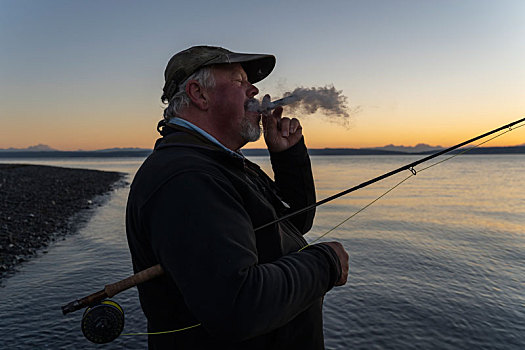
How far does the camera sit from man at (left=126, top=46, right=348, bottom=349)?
176cm

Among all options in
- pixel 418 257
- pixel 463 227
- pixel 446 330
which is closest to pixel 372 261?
pixel 418 257

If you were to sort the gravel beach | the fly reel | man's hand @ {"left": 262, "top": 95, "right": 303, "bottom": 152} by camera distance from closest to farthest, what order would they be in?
1. the fly reel
2. man's hand @ {"left": 262, "top": 95, "right": 303, "bottom": 152}
3. the gravel beach

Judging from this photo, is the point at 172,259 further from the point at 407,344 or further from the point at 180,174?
the point at 407,344

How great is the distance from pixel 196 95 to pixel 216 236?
3.94 feet

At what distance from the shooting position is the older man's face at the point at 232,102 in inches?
105

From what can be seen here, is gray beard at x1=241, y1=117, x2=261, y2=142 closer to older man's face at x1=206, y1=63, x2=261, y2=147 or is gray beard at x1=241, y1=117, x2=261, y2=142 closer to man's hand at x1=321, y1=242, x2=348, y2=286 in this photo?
older man's face at x1=206, y1=63, x2=261, y2=147

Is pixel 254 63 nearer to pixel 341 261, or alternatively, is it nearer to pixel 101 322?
pixel 341 261

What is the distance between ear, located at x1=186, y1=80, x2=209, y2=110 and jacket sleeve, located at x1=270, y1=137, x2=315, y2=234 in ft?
3.57

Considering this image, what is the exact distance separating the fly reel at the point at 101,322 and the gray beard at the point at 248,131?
1.34 m

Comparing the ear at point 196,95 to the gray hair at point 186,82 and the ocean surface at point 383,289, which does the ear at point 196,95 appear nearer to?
the gray hair at point 186,82

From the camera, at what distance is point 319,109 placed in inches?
156

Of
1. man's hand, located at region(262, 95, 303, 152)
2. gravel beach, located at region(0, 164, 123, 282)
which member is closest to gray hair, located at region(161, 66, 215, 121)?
man's hand, located at region(262, 95, 303, 152)

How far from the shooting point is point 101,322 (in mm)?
2395

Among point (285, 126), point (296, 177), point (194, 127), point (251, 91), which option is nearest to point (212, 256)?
point (194, 127)
